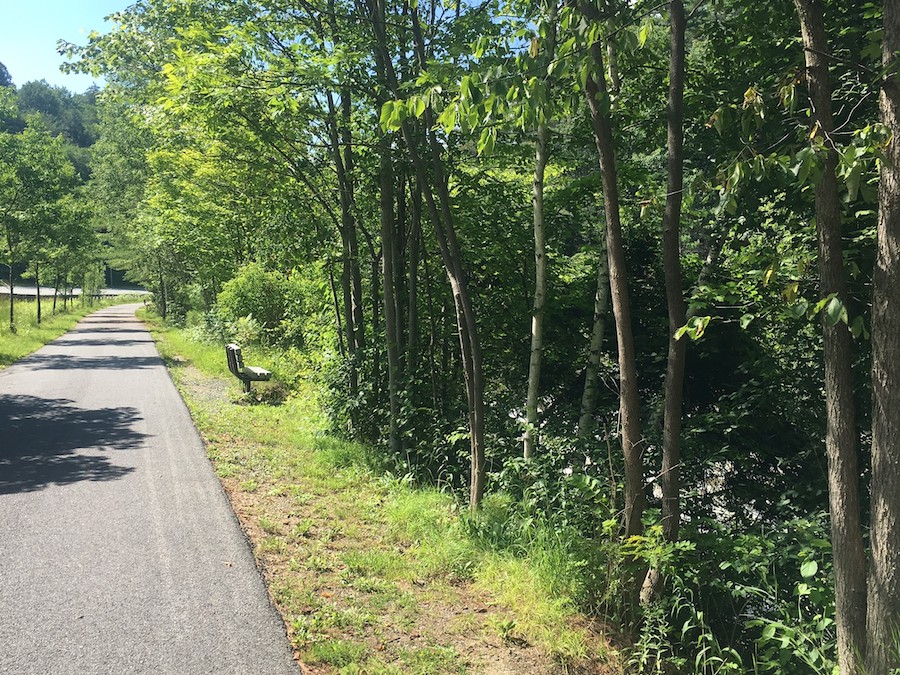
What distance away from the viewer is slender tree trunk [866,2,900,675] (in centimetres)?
273

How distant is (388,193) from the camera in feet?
24.3

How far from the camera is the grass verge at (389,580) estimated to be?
12.2ft

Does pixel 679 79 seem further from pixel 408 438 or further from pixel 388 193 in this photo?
pixel 408 438

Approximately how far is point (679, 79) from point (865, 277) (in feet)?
7.19

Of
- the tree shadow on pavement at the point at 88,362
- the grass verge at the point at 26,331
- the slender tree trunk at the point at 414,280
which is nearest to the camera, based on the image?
the slender tree trunk at the point at 414,280

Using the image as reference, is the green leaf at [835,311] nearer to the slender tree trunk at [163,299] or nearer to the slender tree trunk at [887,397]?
the slender tree trunk at [887,397]

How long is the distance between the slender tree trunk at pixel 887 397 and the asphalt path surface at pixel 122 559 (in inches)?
110

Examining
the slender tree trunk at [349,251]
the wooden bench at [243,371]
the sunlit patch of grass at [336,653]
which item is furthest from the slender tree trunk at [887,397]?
the wooden bench at [243,371]

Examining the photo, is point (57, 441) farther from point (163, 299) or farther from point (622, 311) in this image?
point (163, 299)

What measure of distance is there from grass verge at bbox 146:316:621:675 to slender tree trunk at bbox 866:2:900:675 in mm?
1480

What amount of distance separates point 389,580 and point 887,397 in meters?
3.26

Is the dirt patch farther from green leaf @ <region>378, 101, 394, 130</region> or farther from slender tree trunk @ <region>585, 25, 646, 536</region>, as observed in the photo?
green leaf @ <region>378, 101, 394, 130</region>

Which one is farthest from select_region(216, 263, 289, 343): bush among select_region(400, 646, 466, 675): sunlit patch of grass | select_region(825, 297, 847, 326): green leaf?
select_region(825, 297, 847, 326): green leaf

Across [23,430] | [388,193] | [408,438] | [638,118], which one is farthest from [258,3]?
[23,430]
